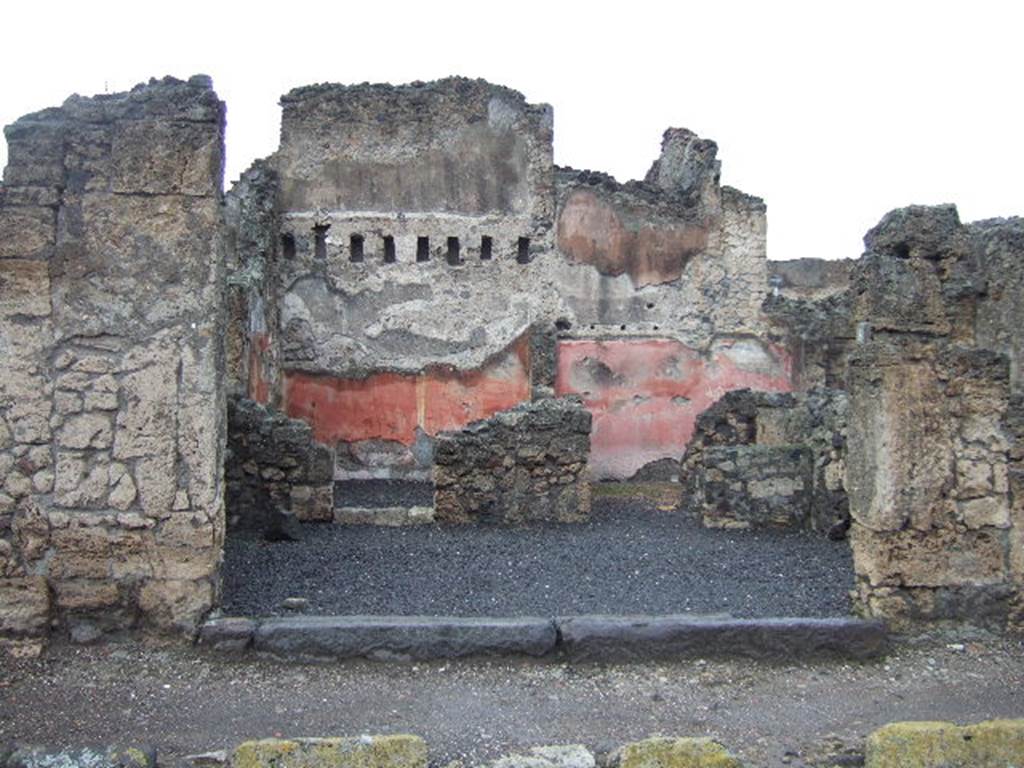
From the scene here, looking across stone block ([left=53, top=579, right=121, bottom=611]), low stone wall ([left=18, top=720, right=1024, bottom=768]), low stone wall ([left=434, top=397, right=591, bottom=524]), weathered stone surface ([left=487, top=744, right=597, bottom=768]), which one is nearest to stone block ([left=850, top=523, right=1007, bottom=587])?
low stone wall ([left=18, top=720, right=1024, bottom=768])

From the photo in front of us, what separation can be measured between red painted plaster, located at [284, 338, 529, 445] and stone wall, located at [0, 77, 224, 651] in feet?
32.4

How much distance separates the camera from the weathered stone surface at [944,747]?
3.83 metres

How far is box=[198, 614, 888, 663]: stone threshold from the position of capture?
4.66 meters

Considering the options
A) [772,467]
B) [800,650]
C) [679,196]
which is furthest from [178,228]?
[679,196]

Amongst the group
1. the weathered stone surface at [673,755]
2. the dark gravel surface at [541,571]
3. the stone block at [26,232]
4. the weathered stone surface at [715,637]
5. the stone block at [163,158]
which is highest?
the stone block at [163,158]

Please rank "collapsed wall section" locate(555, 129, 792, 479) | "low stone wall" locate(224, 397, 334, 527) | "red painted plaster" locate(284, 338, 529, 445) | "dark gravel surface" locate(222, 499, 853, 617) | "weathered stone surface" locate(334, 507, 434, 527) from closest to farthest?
1. "dark gravel surface" locate(222, 499, 853, 617)
2. "low stone wall" locate(224, 397, 334, 527)
3. "weathered stone surface" locate(334, 507, 434, 527)
4. "red painted plaster" locate(284, 338, 529, 445)
5. "collapsed wall section" locate(555, 129, 792, 479)

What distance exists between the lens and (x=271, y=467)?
368 inches

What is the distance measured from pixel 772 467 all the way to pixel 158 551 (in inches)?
258

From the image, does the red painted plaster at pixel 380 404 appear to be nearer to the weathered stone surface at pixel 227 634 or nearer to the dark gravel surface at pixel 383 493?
the dark gravel surface at pixel 383 493

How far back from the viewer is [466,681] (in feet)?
14.9

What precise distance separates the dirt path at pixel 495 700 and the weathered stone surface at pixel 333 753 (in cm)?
18

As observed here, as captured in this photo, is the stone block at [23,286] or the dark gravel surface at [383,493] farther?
the dark gravel surface at [383,493]

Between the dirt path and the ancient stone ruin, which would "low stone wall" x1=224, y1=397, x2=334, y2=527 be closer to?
the ancient stone ruin

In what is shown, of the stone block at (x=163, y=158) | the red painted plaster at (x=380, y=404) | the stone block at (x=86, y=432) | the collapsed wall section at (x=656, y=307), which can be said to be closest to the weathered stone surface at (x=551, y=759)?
the stone block at (x=86, y=432)
